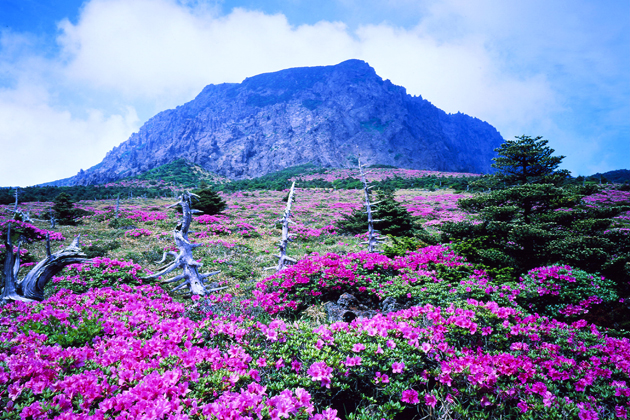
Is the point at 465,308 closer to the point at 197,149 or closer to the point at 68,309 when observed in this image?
the point at 68,309

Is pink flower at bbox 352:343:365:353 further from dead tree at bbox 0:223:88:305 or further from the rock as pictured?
dead tree at bbox 0:223:88:305

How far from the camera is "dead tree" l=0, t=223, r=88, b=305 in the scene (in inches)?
188

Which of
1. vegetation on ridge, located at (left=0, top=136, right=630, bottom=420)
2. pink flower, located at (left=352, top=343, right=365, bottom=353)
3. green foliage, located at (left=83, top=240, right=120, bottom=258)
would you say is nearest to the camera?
vegetation on ridge, located at (left=0, top=136, right=630, bottom=420)

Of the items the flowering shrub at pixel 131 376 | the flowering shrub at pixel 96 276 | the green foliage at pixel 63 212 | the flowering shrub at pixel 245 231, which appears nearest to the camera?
the flowering shrub at pixel 131 376

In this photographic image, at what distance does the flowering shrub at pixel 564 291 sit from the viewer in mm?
4387

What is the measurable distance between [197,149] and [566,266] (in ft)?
481

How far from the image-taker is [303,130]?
131625mm

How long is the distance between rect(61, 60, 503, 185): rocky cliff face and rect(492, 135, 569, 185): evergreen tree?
10738 cm

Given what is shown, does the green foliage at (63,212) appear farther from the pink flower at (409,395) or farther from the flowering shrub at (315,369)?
the pink flower at (409,395)

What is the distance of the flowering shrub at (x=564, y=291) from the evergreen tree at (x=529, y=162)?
3794 millimetres

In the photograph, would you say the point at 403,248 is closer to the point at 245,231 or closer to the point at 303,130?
the point at 245,231

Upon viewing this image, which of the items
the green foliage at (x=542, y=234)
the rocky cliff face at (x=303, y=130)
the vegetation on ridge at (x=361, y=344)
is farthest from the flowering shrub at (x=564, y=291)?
the rocky cliff face at (x=303, y=130)

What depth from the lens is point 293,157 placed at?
120 meters

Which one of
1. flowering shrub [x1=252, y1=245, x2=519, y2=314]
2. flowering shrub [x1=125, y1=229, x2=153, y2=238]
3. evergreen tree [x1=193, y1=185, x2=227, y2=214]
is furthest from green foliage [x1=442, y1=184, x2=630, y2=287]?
evergreen tree [x1=193, y1=185, x2=227, y2=214]
